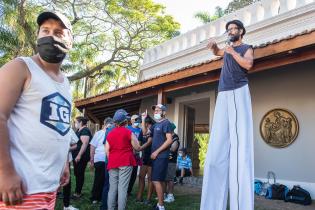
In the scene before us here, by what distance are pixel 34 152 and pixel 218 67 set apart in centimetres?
641

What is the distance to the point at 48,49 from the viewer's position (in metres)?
1.91

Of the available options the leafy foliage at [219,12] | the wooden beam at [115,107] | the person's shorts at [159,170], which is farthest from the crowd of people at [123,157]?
the leafy foliage at [219,12]

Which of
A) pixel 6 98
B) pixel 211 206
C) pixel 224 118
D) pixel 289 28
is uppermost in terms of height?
pixel 289 28

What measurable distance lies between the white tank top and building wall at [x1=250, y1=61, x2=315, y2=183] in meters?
7.75

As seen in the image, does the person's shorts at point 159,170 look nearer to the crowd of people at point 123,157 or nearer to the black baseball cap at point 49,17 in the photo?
the crowd of people at point 123,157

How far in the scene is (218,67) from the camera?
773cm

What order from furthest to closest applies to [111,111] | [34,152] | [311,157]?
1. [111,111]
2. [311,157]
3. [34,152]

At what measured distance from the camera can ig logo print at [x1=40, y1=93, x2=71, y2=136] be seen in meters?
1.77

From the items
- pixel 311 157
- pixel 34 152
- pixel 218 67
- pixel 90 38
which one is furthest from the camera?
pixel 90 38

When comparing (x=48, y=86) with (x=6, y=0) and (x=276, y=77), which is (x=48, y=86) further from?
(x=6, y=0)

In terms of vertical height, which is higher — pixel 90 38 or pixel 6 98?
pixel 90 38

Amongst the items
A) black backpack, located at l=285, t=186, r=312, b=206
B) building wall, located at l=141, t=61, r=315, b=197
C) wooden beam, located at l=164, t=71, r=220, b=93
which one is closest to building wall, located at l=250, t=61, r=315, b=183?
building wall, located at l=141, t=61, r=315, b=197

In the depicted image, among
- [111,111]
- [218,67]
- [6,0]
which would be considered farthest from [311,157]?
[6,0]

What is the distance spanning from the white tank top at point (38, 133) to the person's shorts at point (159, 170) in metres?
4.07
